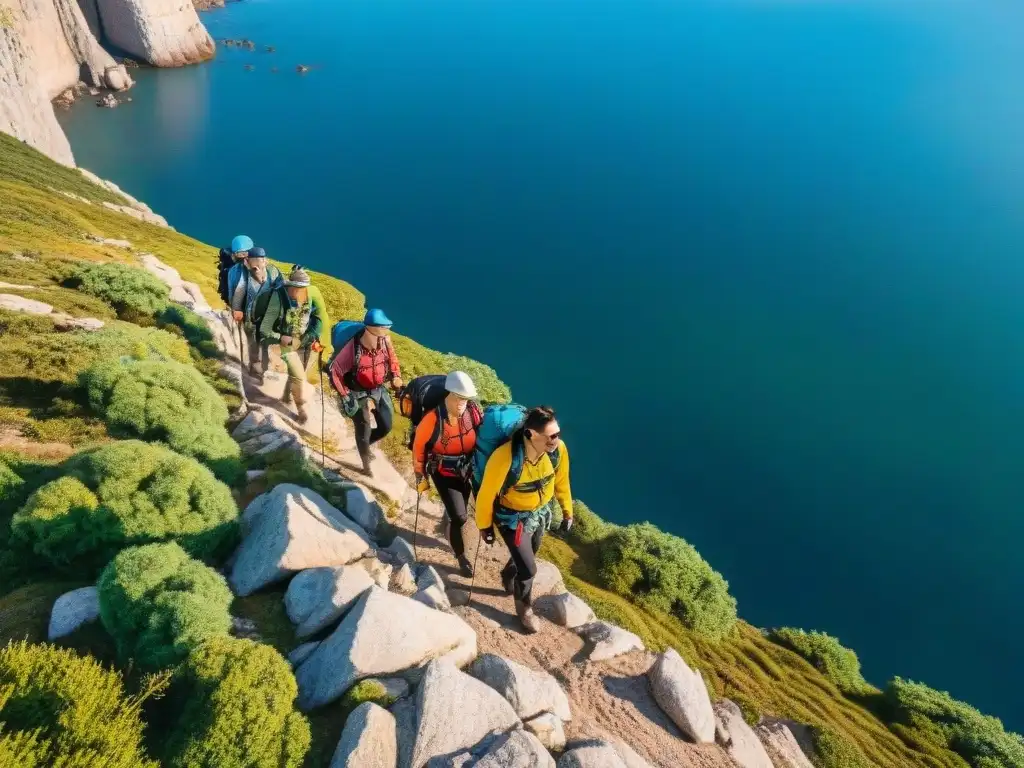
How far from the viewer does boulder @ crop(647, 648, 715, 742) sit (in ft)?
24.8

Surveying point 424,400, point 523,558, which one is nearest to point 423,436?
point 424,400

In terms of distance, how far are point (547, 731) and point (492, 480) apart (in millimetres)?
2508

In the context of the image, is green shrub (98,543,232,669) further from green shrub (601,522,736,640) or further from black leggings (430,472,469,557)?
green shrub (601,522,736,640)

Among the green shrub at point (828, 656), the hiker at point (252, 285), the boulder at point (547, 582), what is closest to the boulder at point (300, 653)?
the boulder at point (547, 582)

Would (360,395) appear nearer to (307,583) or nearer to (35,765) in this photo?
(307,583)

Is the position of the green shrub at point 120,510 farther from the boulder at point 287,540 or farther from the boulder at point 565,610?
the boulder at point 565,610

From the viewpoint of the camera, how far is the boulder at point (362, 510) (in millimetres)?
9023

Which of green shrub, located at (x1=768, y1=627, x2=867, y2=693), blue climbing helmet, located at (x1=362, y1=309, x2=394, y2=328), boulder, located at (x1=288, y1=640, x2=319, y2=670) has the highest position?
green shrub, located at (x1=768, y1=627, x2=867, y2=693)

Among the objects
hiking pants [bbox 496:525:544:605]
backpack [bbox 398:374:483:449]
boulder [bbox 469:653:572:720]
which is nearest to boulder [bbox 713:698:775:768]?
boulder [bbox 469:653:572:720]

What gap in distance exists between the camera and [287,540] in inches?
276

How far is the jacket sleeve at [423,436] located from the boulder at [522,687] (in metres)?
2.42

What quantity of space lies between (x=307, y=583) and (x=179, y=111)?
8659cm

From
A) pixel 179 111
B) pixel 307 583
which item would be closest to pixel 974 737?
pixel 307 583

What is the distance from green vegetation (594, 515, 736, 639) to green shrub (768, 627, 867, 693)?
132 centimetres
